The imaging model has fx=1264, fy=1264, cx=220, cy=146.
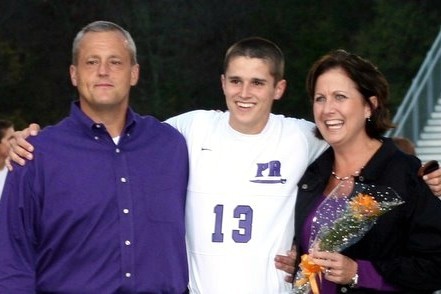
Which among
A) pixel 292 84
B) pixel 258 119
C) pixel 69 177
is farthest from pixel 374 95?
pixel 292 84

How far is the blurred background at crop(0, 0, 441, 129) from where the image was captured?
1428 inches

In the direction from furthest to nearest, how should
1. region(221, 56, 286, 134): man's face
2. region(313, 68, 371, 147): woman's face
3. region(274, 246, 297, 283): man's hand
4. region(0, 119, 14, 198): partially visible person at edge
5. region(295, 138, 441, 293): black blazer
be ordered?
region(0, 119, 14, 198): partially visible person at edge < region(221, 56, 286, 134): man's face < region(274, 246, 297, 283): man's hand < region(313, 68, 371, 147): woman's face < region(295, 138, 441, 293): black blazer

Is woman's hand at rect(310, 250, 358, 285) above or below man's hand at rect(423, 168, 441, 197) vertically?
below

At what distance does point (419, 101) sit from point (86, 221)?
16488mm

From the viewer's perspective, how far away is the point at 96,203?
5188mm

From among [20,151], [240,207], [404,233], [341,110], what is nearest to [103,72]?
[20,151]

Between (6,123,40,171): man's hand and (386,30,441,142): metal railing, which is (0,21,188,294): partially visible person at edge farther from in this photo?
(386,30,441,142): metal railing

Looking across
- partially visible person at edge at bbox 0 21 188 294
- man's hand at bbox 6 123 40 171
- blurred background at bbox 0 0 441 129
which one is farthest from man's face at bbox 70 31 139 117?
blurred background at bbox 0 0 441 129

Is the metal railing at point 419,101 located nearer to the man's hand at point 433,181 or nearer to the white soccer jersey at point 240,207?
the white soccer jersey at point 240,207

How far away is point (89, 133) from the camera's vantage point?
532cm

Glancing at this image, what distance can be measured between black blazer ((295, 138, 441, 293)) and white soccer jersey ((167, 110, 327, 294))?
1.30 feet

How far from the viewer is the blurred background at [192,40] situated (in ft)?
119

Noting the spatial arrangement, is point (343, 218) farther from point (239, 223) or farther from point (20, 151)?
point (20, 151)

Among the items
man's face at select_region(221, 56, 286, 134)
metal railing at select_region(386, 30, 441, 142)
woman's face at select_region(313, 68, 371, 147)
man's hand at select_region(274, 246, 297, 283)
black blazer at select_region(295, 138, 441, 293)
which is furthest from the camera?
metal railing at select_region(386, 30, 441, 142)
